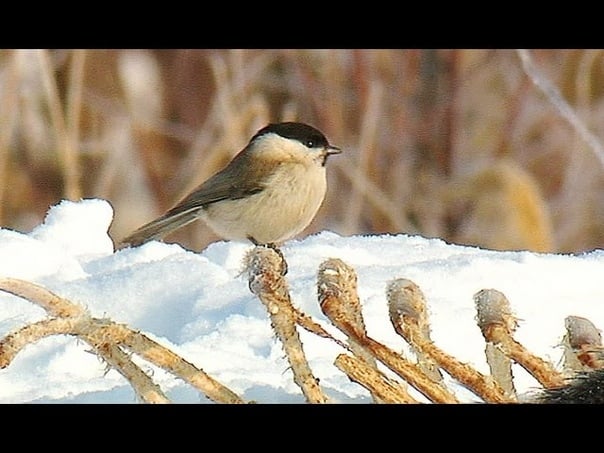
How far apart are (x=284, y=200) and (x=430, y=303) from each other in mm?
547

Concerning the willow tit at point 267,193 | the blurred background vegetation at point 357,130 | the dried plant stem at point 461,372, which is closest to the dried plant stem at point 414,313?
the dried plant stem at point 461,372

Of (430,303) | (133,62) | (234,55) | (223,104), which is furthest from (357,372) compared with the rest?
(133,62)

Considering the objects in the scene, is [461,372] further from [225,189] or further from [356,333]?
[225,189]

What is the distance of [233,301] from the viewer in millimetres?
1072

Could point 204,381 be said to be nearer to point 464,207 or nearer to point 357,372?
point 357,372

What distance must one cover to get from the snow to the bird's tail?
0.77 feet

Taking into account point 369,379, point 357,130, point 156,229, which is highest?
point 357,130

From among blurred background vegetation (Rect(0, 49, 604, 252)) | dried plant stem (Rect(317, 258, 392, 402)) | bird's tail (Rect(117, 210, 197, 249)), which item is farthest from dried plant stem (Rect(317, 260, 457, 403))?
blurred background vegetation (Rect(0, 49, 604, 252))

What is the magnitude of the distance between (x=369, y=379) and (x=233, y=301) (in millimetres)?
261

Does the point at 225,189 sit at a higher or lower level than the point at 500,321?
higher

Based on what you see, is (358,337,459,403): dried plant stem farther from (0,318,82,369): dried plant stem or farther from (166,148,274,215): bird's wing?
(166,148,274,215): bird's wing

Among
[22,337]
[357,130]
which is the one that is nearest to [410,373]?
[22,337]

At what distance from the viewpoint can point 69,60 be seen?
237 cm

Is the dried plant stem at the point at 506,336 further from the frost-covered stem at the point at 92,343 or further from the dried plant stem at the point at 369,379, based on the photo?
the frost-covered stem at the point at 92,343
